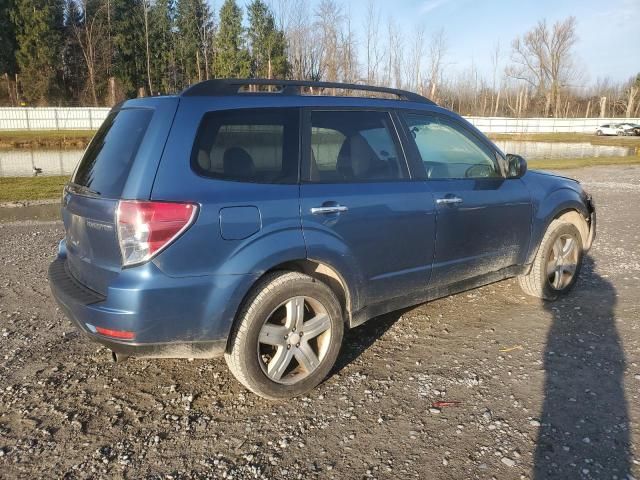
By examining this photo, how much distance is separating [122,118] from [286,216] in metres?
1.25

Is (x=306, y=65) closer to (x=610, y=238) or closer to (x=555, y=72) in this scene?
(x=610, y=238)

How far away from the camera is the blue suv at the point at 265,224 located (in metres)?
2.94

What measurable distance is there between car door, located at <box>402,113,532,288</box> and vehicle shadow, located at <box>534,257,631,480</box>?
80cm

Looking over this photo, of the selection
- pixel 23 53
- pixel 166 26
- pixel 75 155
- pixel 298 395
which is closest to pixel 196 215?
pixel 298 395

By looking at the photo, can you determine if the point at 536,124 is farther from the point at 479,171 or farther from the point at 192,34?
the point at 479,171

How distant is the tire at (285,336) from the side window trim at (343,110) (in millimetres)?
693

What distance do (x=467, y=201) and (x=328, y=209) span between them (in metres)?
1.40

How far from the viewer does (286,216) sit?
3.24 meters

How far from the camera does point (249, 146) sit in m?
3.27

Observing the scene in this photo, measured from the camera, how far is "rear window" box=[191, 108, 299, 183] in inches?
123

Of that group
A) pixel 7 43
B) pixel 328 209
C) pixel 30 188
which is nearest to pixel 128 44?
pixel 7 43

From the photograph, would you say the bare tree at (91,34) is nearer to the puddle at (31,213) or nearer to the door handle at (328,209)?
the puddle at (31,213)

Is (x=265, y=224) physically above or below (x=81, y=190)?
below

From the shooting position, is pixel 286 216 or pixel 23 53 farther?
pixel 23 53
